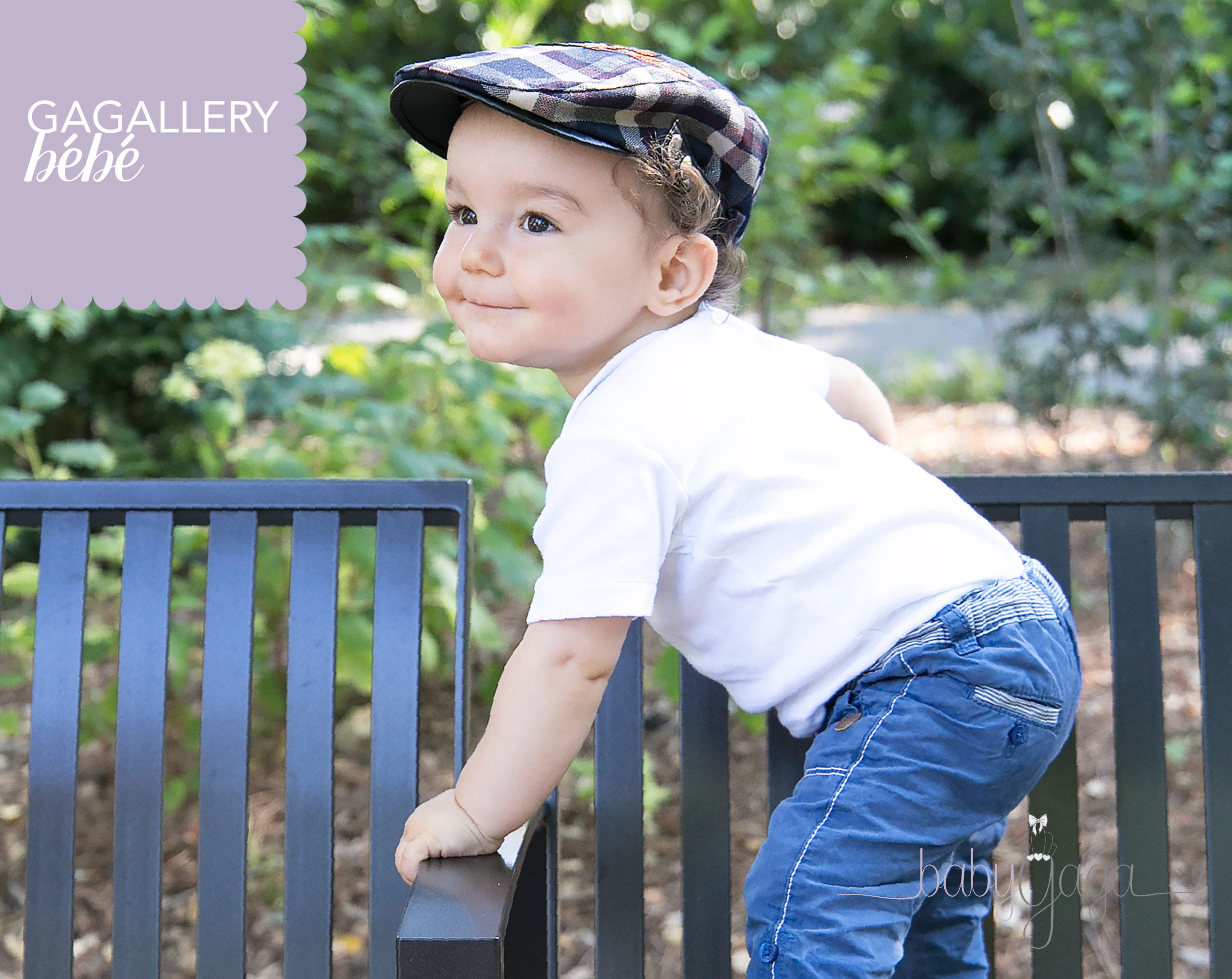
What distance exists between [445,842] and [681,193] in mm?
696

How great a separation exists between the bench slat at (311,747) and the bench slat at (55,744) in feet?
0.86

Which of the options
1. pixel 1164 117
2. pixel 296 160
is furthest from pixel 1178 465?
pixel 296 160

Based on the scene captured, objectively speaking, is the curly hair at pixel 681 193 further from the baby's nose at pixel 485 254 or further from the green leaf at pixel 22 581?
the green leaf at pixel 22 581

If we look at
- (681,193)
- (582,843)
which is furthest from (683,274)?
(582,843)

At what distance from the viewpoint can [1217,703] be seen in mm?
1447

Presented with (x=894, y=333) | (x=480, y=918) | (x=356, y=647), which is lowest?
(x=480, y=918)

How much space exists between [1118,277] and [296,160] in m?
2.57

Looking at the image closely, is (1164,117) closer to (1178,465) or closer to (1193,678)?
(1178,465)

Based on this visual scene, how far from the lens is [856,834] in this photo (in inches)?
45.8

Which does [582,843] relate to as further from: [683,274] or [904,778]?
[683,274]

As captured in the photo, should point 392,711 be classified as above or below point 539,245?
below

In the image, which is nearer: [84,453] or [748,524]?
[748,524]

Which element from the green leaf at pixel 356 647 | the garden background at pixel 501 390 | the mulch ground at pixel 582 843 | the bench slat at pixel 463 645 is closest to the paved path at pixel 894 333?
the garden background at pixel 501 390

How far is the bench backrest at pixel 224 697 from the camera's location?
139cm
